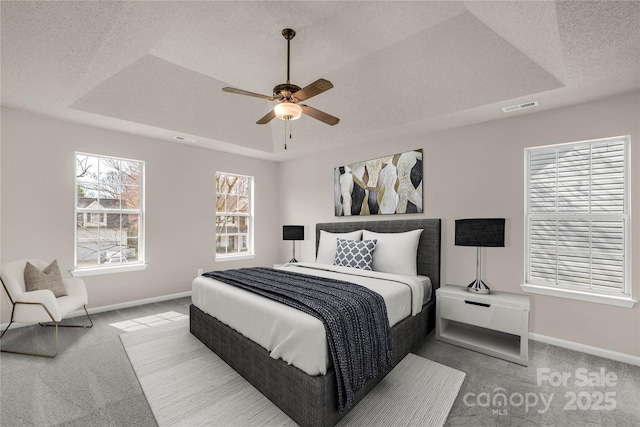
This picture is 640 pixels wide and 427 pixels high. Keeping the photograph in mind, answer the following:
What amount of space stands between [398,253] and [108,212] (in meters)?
4.05

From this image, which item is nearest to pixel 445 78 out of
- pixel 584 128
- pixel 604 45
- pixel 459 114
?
pixel 459 114

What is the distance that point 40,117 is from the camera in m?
3.63

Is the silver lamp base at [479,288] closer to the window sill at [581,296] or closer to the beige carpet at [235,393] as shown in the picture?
the window sill at [581,296]

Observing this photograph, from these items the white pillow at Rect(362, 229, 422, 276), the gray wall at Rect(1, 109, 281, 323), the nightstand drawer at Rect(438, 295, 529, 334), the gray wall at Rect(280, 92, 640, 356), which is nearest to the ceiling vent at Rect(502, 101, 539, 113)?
the gray wall at Rect(280, 92, 640, 356)

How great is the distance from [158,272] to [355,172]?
3483mm

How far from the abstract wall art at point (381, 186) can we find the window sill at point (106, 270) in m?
3.17

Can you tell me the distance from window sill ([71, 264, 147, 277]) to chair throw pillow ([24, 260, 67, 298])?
0.58 m

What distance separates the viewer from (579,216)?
305cm

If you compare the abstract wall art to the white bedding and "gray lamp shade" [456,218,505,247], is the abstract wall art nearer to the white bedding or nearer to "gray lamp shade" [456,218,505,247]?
"gray lamp shade" [456,218,505,247]

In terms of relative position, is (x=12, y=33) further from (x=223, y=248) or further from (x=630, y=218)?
(x=630, y=218)

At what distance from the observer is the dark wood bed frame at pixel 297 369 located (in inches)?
71.4

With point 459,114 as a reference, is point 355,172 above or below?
below

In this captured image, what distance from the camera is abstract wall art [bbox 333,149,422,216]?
164 inches

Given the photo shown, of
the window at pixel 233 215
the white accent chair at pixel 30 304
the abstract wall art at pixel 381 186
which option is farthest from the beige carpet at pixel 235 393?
the window at pixel 233 215
